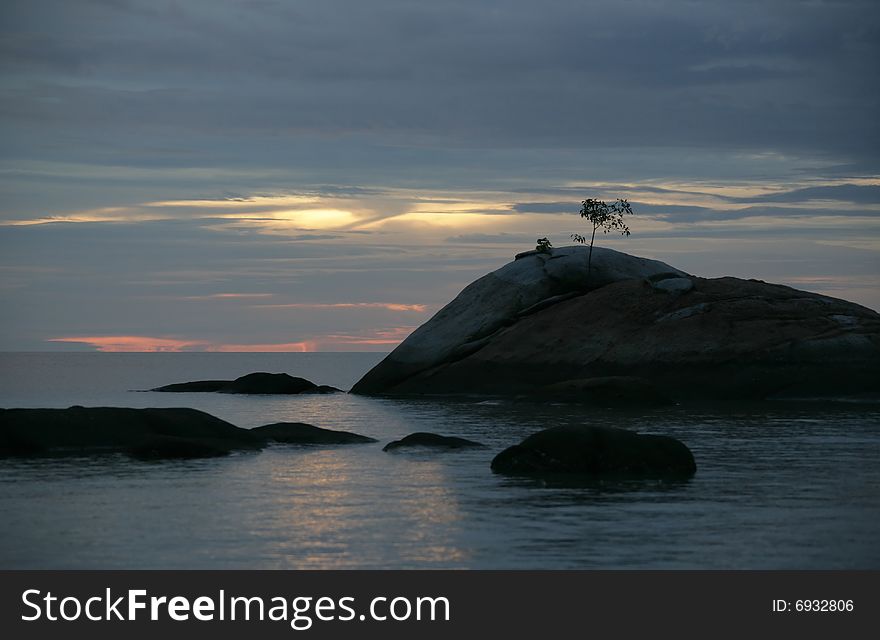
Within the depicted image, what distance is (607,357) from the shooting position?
195 ft

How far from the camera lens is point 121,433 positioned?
31062 millimetres

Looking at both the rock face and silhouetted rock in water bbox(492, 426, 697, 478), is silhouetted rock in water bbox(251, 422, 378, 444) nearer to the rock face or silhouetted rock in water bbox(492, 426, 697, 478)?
silhouetted rock in water bbox(492, 426, 697, 478)

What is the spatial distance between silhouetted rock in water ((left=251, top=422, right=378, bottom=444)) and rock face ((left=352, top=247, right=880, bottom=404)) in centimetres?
2025

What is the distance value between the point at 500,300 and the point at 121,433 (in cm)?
4046

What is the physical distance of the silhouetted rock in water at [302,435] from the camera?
33.3 metres

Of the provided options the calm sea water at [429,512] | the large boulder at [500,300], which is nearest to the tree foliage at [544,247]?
the large boulder at [500,300]

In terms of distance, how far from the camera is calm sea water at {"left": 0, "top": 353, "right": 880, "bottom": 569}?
52.5 ft

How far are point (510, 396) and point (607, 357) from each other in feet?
18.4

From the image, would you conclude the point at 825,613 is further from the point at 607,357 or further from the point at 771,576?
the point at 607,357

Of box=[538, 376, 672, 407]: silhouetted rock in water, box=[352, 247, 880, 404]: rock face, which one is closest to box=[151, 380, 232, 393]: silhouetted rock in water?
box=[352, 247, 880, 404]: rock face

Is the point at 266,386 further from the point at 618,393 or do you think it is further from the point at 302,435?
the point at 302,435

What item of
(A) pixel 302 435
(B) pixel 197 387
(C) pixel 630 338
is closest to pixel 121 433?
→ (A) pixel 302 435

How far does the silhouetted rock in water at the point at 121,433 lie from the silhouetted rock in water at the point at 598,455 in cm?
880

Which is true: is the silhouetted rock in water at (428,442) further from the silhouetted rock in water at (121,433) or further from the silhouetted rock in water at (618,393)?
the silhouetted rock in water at (618,393)
